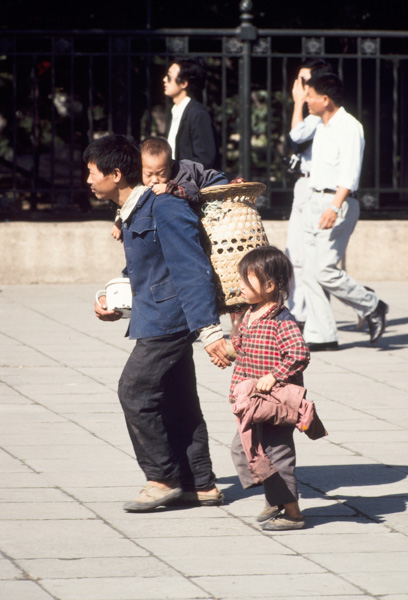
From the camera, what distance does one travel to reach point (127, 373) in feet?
16.5

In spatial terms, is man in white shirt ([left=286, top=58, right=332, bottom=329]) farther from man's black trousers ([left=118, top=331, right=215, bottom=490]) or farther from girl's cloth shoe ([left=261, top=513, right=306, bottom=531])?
girl's cloth shoe ([left=261, top=513, right=306, bottom=531])

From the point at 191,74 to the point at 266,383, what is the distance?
461 cm

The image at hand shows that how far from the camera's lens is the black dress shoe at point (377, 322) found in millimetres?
8930

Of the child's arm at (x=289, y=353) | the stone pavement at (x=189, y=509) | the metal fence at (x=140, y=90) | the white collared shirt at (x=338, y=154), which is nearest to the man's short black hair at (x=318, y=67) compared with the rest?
the white collared shirt at (x=338, y=154)

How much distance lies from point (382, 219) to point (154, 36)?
3.02 metres

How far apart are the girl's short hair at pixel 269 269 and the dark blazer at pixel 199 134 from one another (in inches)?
157

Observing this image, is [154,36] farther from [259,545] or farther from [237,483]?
[259,545]

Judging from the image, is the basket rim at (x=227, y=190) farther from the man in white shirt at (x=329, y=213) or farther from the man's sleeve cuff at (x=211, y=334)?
the man in white shirt at (x=329, y=213)

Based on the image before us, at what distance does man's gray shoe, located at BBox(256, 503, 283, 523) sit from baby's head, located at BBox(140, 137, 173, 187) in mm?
1353

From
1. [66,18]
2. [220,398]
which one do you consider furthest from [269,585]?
[66,18]

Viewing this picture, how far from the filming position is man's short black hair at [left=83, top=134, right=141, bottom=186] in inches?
196

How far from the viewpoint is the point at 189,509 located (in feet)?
16.9

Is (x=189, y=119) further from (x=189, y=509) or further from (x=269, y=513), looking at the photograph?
(x=269, y=513)

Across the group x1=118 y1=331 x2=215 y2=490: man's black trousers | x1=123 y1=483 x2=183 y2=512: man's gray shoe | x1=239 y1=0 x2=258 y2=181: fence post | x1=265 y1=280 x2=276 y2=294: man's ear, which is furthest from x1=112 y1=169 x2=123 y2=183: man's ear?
x1=239 y1=0 x2=258 y2=181: fence post
